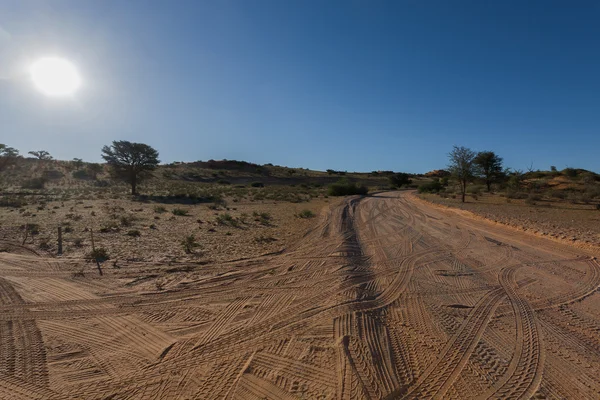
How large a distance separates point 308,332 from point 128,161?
122 ft

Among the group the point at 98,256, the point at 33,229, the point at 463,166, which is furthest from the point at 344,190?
the point at 98,256

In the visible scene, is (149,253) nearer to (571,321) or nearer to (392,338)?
(392,338)

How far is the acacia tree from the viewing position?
3450cm

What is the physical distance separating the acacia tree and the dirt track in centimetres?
2867

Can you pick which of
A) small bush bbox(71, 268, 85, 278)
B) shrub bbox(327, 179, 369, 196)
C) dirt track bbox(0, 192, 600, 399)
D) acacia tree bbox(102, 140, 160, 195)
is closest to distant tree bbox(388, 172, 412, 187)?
shrub bbox(327, 179, 369, 196)

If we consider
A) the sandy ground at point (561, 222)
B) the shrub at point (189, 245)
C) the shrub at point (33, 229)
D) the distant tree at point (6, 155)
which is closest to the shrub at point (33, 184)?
the distant tree at point (6, 155)

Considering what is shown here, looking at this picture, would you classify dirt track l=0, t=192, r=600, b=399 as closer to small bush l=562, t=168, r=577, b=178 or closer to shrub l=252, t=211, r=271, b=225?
shrub l=252, t=211, r=271, b=225

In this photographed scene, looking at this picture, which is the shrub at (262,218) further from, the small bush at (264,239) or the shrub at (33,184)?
the shrub at (33,184)

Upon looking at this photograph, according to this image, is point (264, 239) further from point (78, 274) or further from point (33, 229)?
point (33, 229)

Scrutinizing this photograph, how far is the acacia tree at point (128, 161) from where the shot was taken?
34500 mm

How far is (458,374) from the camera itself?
13.9 ft

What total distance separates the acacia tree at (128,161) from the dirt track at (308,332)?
2867cm

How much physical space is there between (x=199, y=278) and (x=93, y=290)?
250 cm

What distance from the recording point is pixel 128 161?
115 ft
